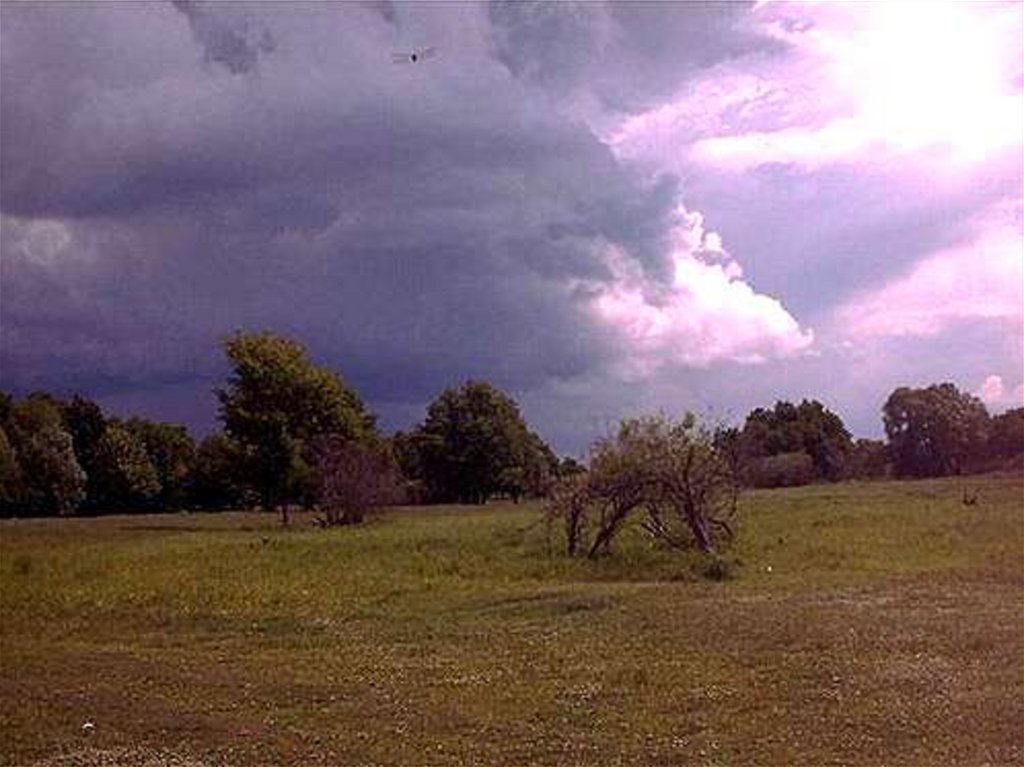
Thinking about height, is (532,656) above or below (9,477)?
below

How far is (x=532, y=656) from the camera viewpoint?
20359 mm

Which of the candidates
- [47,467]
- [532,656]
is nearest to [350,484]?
[47,467]

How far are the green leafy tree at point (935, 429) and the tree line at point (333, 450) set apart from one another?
13cm

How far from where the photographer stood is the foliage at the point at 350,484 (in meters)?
69.6

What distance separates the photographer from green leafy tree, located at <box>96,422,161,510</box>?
109312 millimetres

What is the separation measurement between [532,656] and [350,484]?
164 ft

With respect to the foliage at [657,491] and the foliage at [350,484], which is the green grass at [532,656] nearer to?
the foliage at [657,491]

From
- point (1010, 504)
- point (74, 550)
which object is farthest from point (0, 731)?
point (1010, 504)

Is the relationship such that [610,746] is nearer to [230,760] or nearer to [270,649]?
[230,760]

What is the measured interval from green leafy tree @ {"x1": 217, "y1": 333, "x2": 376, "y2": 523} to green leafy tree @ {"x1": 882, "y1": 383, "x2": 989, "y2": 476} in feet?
193

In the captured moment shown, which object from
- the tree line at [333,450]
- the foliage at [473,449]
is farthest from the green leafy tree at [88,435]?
the foliage at [473,449]

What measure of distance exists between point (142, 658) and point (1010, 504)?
44.4 metres

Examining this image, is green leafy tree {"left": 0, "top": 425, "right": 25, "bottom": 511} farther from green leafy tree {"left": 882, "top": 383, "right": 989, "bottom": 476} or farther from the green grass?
green leafy tree {"left": 882, "top": 383, "right": 989, "bottom": 476}

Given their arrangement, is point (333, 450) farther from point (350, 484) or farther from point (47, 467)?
point (47, 467)
